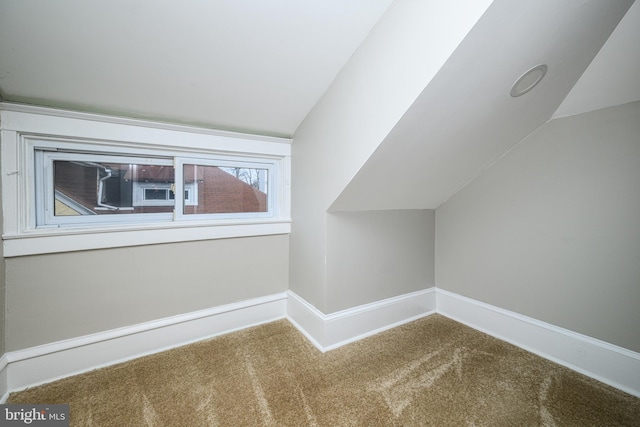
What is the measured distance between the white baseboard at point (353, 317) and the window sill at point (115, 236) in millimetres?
741

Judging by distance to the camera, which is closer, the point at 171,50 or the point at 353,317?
the point at 171,50

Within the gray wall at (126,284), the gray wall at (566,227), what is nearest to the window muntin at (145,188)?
the gray wall at (126,284)

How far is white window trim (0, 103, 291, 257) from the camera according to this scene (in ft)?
4.50

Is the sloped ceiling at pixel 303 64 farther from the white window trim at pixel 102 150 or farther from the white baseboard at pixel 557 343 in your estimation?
the white baseboard at pixel 557 343

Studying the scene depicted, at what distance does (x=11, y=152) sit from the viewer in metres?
1.36

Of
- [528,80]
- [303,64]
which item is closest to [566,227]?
[528,80]

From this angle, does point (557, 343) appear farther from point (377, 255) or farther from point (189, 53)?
point (189, 53)

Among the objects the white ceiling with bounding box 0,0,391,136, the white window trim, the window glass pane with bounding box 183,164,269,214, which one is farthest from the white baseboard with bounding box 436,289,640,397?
the white ceiling with bounding box 0,0,391,136

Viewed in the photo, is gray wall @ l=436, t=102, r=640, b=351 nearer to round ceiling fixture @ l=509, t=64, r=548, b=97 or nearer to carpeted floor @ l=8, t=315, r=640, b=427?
carpeted floor @ l=8, t=315, r=640, b=427

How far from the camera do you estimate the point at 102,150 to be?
1.63m

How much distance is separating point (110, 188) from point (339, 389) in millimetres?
1924

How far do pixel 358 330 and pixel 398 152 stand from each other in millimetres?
1346

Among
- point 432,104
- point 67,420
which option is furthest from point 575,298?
point 67,420

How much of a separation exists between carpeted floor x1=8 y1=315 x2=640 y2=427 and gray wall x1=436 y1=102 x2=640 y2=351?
16.1 inches
